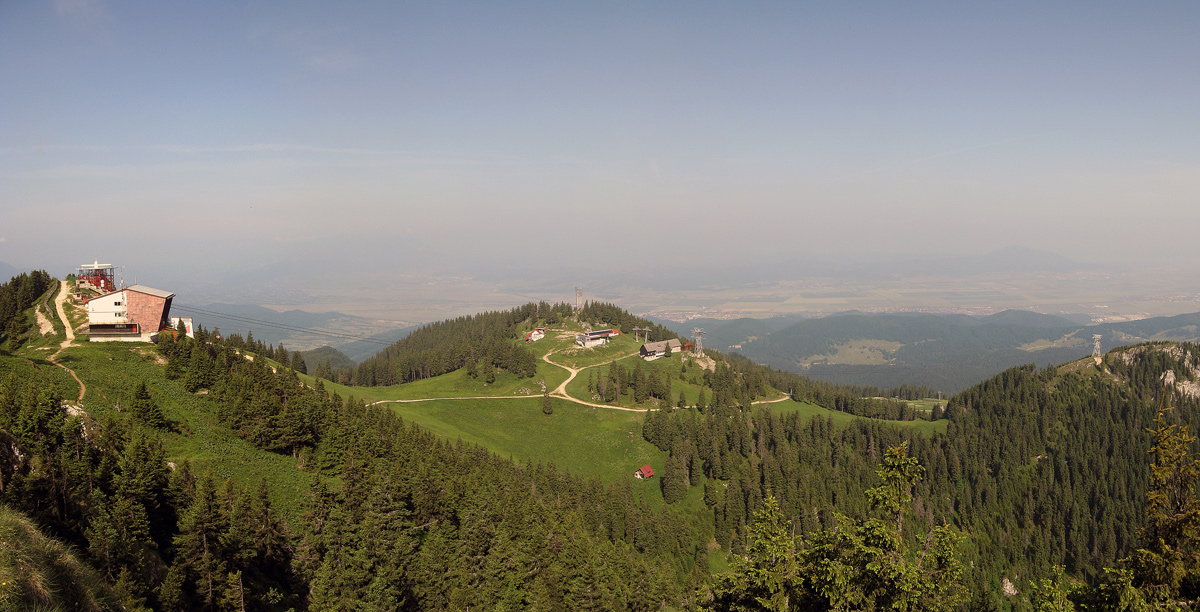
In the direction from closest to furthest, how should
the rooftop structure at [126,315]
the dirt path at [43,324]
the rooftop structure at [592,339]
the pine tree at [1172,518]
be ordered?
the pine tree at [1172,518]
the rooftop structure at [126,315]
the dirt path at [43,324]
the rooftop structure at [592,339]

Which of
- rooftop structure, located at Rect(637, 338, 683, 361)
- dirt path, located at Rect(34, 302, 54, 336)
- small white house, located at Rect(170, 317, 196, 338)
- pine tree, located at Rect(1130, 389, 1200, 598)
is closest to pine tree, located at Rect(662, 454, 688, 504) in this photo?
rooftop structure, located at Rect(637, 338, 683, 361)

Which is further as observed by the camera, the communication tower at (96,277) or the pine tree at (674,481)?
the pine tree at (674,481)

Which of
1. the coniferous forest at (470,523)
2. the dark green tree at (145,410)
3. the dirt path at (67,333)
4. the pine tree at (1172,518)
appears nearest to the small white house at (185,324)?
the coniferous forest at (470,523)

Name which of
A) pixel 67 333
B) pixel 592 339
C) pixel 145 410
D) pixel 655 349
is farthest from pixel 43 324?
pixel 655 349

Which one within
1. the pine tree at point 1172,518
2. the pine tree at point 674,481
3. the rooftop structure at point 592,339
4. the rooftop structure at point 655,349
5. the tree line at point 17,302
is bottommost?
the pine tree at point 674,481

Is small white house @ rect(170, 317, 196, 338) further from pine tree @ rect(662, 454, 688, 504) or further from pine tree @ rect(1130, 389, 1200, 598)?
pine tree @ rect(1130, 389, 1200, 598)

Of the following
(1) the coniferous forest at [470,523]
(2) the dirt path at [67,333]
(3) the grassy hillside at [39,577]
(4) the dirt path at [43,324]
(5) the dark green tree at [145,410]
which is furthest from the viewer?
(4) the dirt path at [43,324]

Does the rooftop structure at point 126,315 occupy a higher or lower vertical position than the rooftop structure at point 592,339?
higher

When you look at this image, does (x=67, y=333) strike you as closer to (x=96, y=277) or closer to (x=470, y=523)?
(x=96, y=277)

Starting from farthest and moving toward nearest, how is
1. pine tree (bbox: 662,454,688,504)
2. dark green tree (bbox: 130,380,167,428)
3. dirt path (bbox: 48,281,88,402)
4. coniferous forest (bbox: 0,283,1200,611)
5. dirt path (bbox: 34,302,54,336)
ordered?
pine tree (bbox: 662,454,688,504) < dirt path (bbox: 34,302,54,336) < dirt path (bbox: 48,281,88,402) < dark green tree (bbox: 130,380,167,428) < coniferous forest (bbox: 0,283,1200,611)

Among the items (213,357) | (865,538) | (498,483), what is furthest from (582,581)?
(213,357)

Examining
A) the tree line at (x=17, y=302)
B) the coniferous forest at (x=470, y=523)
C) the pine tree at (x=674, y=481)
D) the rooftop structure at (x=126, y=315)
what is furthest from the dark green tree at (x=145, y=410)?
the pine tree at (x=674, y=481)

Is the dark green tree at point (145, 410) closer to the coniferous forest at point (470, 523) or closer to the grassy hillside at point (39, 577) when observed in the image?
the coniferous forest at point (470, 523)

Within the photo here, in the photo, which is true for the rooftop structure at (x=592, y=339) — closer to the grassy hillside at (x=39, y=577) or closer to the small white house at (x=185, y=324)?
the small white house at (x=185, y=324)
